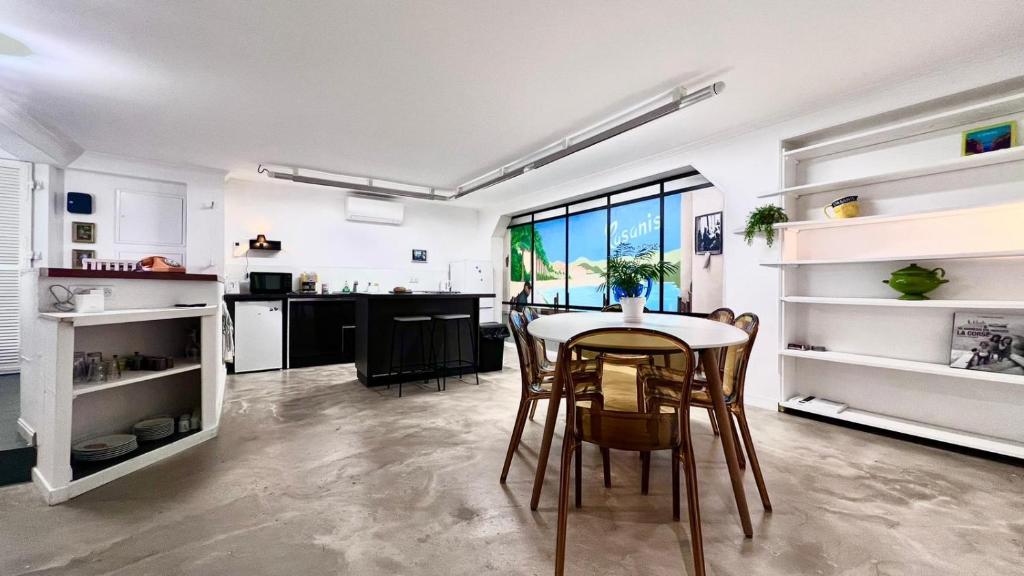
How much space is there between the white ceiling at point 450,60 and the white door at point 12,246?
4.16 ft

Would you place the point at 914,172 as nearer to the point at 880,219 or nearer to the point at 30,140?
the point at 880,219

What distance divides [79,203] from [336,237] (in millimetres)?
3157

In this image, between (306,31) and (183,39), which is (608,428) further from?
(183,39)

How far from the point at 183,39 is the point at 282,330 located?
4154mm

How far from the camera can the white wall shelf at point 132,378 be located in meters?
2.47

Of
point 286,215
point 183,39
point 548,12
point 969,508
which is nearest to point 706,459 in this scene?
point 969,508

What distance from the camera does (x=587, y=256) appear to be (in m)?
6.90

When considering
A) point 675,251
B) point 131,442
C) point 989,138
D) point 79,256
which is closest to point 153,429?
point 131,442

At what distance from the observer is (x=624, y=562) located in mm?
1808

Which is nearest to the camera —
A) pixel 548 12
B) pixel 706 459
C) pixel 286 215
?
pixel 548 12

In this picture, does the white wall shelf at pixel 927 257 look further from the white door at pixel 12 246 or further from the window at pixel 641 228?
the white door at pixel 12 246

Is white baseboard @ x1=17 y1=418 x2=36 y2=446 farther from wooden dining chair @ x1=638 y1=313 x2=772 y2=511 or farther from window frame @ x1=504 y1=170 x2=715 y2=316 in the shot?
window frame @ x1=504 y1=170 x2=715 y2=316

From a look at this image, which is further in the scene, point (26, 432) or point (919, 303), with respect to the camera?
point (919, 303)

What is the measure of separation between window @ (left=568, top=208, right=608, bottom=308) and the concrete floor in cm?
376
